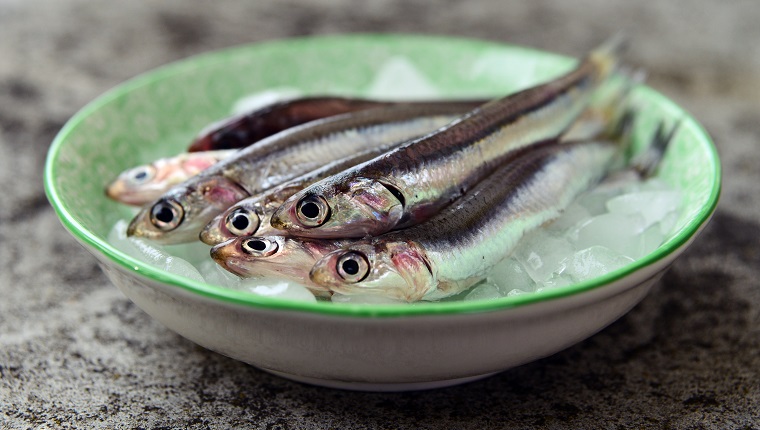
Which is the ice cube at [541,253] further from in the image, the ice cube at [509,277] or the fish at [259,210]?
the fish at [259,210]

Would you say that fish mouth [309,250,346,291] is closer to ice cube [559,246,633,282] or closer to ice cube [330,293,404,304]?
ice cube [330,293,404,304]

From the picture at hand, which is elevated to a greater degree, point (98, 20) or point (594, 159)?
point (594, 159)

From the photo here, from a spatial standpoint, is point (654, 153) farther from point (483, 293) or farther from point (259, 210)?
point (259, 210)

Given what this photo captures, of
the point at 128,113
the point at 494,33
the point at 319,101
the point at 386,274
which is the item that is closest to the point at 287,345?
the point at 386,274

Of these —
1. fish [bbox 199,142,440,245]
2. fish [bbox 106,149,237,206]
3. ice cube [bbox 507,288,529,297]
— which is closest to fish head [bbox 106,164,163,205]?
fish [bbox 106,149,237,206]

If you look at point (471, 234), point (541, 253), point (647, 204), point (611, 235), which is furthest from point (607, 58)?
point (471, 234)

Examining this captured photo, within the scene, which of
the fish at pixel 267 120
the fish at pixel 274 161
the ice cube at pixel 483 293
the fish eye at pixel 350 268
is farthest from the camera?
the fish at pixel 267 120

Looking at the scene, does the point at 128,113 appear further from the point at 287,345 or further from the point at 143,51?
the point at 143,51

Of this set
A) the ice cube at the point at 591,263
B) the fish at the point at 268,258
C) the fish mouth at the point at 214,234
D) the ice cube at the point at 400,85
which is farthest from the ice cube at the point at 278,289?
the ice cube at the point at 400,85
